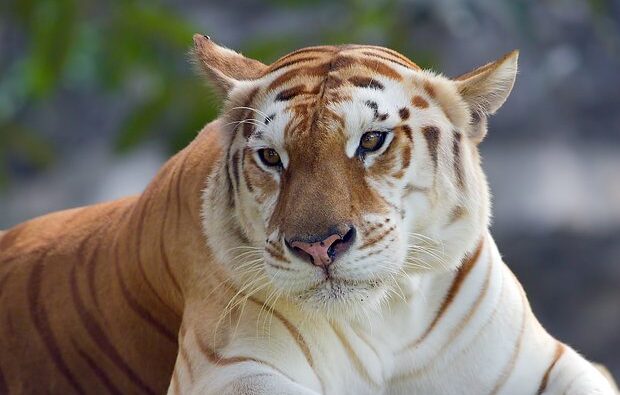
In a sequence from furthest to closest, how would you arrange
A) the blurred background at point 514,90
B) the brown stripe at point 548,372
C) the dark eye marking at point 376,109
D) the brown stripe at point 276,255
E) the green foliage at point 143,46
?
the blurred background at point 514,90
the green foliage at point 143,46
the brown stripe at point 548,372
the dark eye marking at point 376,109
the brown stripe at point 276,255

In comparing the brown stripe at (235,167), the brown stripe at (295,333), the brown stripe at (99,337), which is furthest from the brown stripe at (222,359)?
the brown stripe at (99,337)

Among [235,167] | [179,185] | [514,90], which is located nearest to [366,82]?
[235,167]

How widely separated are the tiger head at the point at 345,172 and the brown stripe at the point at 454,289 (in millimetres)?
138

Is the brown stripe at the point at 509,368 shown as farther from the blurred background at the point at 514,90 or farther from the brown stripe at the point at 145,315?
the blurred background at the point at 514,90

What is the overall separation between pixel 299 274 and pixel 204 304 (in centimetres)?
49

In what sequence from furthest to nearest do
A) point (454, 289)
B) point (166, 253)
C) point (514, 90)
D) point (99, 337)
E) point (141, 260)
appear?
point (514, 90), point (99, 337), point (141, 260), point (166, 253), point (454, 289)

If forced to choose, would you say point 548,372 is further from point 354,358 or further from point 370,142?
point 370,142

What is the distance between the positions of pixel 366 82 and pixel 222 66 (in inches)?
20.8

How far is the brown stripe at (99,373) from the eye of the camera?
4.09 meters

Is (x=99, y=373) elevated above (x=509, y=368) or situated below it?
below

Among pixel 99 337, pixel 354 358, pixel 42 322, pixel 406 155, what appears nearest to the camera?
pixel 406 155

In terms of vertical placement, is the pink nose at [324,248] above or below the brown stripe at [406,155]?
below

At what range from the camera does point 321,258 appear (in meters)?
3.15

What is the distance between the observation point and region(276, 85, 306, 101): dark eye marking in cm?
343
